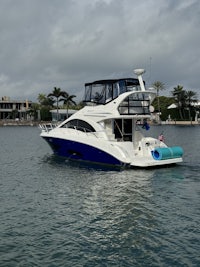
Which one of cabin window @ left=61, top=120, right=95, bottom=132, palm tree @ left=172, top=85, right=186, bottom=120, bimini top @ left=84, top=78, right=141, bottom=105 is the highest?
palm tree @ left=172, top=85, right=186, bottom=120

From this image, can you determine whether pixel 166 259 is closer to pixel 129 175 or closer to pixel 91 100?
pixel 129 175

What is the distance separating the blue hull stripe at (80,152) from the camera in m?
22.4

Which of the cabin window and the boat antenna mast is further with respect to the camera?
the cabin window

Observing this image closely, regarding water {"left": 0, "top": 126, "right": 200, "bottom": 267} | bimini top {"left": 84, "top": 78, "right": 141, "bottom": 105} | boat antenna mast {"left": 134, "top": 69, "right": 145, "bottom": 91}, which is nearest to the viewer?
water {"left": 0, "top": 126, "right": 200, "bottom": 267}

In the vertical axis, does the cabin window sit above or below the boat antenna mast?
below

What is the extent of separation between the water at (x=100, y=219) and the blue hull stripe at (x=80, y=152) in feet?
6.97

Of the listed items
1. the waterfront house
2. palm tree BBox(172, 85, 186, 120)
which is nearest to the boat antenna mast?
palm tree BBox(172, 85, 186, 120)

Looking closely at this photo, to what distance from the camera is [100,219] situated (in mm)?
12117

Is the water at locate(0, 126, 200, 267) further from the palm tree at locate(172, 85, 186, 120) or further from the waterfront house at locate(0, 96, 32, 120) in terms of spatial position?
the waterfront house at locate(0, 96, 32, 120)

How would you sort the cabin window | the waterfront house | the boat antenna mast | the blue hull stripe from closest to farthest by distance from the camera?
the blue hull stripe → the boat antenna mast → the cabin window → the waterfront house

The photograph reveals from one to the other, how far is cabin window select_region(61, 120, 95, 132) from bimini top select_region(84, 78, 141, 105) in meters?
1.74

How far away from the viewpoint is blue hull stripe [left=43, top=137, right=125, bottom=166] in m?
22.4

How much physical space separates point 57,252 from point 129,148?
1363cm

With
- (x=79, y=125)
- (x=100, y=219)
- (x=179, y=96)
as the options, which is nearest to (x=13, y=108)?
(x=179, y=96)
